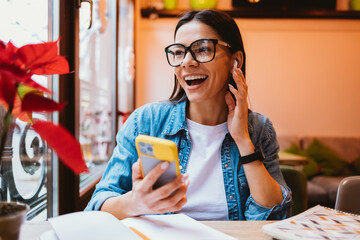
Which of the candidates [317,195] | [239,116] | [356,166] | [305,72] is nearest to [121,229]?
[239,116]

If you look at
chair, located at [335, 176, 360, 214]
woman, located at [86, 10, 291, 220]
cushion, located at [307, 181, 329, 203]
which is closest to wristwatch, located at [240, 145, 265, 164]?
woman, located at [86, 10, 291, 220]

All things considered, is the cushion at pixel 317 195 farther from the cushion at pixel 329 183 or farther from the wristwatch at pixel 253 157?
the wristwatch at pixel 253 157

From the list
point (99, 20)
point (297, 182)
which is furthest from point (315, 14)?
point (297, 182)

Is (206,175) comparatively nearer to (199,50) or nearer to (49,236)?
(199,50)

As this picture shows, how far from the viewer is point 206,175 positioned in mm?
1133

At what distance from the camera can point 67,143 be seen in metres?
0.46

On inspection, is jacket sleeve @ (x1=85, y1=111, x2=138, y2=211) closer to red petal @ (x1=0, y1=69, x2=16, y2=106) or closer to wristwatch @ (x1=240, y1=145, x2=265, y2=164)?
wristwatch @ (x1=240, y1=145, x2=265, y2=164)

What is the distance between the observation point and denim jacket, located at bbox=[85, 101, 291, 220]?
1.03m

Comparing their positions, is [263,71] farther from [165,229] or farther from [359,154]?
[165,229]

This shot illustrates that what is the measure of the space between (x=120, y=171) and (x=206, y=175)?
316 mm

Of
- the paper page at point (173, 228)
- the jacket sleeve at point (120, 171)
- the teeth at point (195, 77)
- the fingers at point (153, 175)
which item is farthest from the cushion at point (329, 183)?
the fingers at point (153, 175)

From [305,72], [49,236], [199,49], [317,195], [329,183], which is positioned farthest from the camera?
A: [305,72]

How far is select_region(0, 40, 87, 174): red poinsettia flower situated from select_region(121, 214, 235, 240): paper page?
0.95 ft

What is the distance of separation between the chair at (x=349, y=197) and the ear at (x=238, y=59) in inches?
23.5
